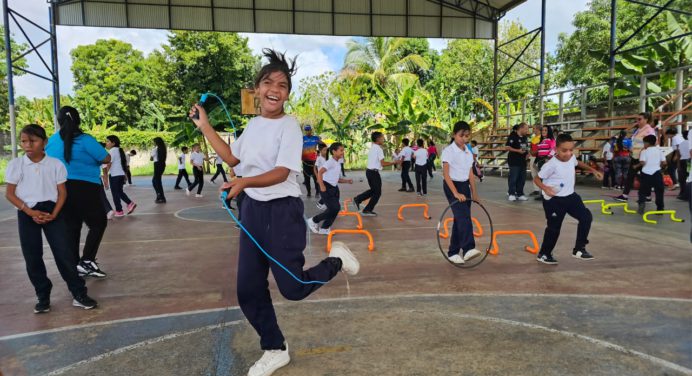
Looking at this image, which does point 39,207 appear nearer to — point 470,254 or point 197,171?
point 470,254

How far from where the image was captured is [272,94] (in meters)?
2.91

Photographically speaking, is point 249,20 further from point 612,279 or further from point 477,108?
point 477,108

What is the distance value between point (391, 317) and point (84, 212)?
11.4 feet

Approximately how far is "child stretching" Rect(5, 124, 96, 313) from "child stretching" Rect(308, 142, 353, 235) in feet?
13.8

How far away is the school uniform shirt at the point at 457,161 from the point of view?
18.9 ft

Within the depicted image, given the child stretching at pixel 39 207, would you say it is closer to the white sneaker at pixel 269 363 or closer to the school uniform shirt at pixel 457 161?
the white sneaker at pixel 269 363

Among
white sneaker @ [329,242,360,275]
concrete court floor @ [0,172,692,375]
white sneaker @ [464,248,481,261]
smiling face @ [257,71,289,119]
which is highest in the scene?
smiling face @ [257,71,289,119]

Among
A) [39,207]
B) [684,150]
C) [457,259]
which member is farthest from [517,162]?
[39,207]

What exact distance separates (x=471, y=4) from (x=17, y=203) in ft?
68.7

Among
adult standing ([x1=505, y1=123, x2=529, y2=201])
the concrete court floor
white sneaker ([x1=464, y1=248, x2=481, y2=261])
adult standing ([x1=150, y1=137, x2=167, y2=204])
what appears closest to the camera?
the concrete court floor

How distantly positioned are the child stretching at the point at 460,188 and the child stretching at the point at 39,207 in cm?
396

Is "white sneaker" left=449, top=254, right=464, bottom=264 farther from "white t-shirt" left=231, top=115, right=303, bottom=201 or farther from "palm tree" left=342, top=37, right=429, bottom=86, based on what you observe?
"palm tree" left=342, top=37, right=429, bottom=86

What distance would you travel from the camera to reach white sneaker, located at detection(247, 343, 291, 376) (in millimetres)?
2939

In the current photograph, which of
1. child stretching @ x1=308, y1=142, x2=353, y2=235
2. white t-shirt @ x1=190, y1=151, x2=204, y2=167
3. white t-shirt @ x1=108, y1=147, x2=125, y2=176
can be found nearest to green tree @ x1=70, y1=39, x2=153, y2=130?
white t-shirt @ x1=190, y1=151, x2=204, y2=167
